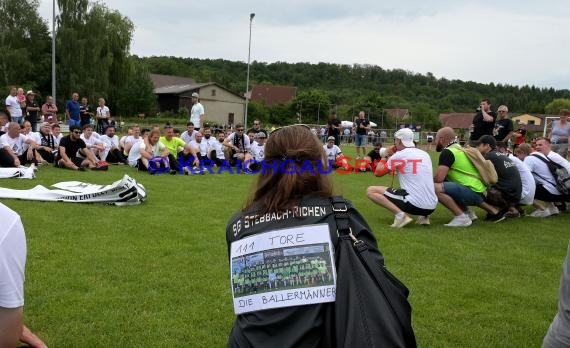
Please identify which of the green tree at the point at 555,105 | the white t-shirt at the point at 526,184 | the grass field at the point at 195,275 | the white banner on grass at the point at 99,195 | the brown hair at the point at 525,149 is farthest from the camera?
the green tree at the point at 555,105

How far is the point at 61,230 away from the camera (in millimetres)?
6484

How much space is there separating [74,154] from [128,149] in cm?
221

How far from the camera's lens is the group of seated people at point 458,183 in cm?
757

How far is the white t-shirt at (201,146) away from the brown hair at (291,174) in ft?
44.4

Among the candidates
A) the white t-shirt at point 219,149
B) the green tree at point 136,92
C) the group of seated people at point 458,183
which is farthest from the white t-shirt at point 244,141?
the green tree at point 136,92

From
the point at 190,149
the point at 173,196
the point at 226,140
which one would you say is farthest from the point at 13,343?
the point at 226,140

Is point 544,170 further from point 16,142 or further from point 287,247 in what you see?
point 16,142

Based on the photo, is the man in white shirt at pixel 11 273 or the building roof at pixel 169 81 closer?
the man in white shirt at pixel 11 273

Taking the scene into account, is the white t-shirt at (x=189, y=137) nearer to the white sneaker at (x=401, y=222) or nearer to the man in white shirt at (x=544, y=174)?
the white sneaker at (x=401, y=222)

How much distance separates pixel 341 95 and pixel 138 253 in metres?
106

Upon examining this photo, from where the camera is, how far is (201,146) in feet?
52.0

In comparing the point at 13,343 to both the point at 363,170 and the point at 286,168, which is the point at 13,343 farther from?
the point at 363,170

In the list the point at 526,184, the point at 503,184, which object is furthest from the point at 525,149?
the point at 503,184

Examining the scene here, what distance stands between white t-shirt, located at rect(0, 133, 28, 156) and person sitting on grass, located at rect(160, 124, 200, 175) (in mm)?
3568
